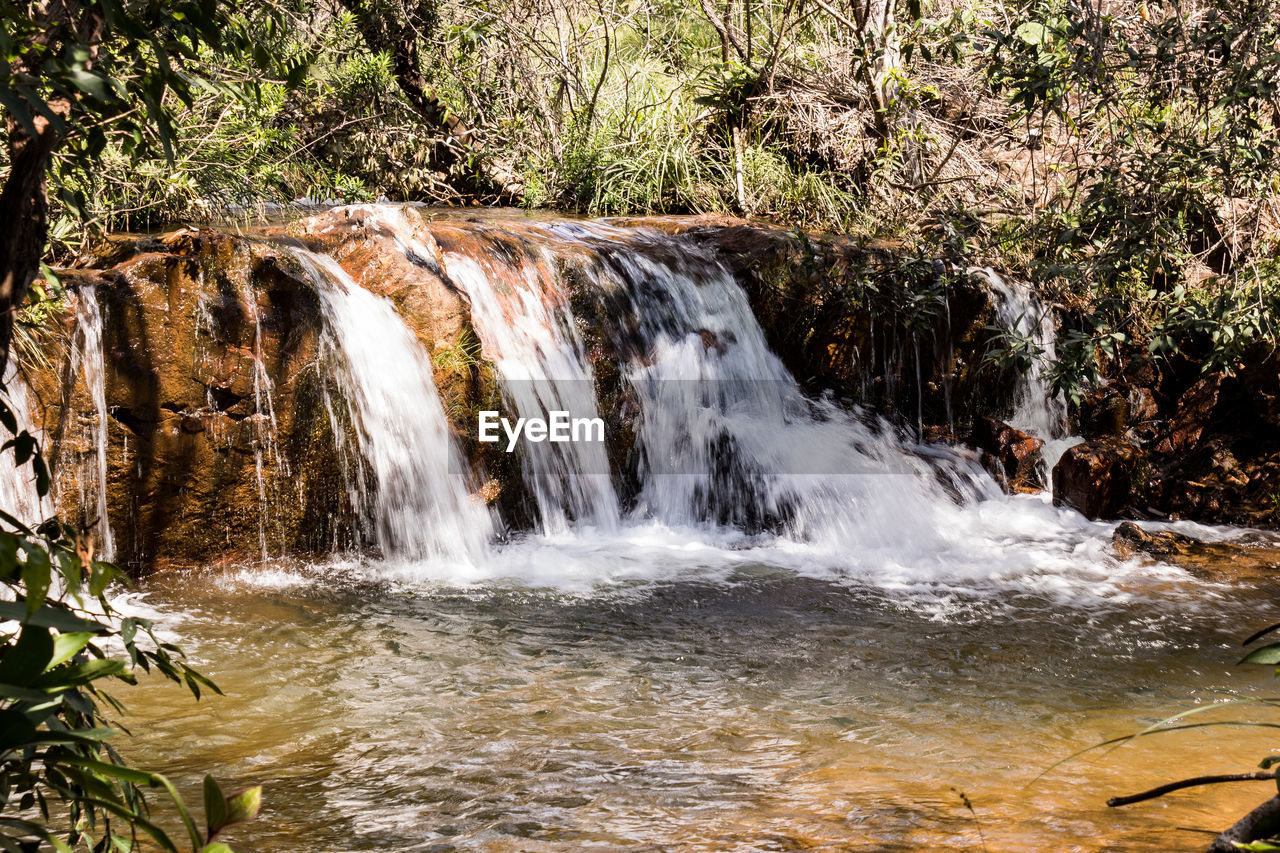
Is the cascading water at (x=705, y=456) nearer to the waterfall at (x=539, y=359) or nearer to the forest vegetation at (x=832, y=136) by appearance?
the waterfall at (x=539, y=359)

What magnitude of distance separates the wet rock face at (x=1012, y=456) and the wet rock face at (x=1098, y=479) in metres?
0.27

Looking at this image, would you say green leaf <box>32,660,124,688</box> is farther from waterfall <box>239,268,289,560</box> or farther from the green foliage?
waterfall <box>239,268,289,560</box>

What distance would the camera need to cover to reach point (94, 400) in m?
5.66

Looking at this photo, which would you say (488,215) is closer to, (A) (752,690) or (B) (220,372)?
(B) (220,372)

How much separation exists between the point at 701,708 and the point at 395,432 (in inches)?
131

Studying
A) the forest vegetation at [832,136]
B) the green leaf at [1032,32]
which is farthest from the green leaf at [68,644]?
the green leaf at [1032,32]

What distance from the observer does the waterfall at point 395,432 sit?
6.47 meters

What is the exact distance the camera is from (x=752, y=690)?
426cm

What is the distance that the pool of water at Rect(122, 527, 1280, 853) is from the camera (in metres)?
2.96

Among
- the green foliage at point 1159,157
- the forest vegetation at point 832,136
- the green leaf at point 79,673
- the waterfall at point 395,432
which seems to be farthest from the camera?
the waterfall at point 395,432

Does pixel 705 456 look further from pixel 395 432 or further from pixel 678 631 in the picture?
pixel 678 631

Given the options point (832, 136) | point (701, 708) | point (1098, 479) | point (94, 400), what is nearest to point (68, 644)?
point (701, 708)

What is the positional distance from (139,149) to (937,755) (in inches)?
123

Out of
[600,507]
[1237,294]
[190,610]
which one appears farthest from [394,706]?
[1237,294]
